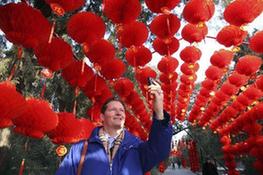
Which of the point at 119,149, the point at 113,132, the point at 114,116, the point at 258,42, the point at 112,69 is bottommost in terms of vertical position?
the point at 119,149

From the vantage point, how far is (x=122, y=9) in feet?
14.3

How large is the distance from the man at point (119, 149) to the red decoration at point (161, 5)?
2.18m

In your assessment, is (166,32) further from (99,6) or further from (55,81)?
(55,81)

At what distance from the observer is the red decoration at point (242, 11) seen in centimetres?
493

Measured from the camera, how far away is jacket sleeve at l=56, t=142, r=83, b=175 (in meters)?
2.58

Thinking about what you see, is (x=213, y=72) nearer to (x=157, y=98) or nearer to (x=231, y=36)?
(x=231, y=36)

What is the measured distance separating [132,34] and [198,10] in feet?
3.64

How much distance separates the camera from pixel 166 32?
5.32 meters

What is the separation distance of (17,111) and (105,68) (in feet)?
10.3

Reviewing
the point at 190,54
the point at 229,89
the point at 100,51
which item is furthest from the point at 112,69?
the point at 229,89

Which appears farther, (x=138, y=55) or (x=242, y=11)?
(x=138, y=55)

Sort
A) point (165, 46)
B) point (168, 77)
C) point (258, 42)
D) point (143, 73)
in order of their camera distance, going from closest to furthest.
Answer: point (258, 42) < point (165, 46) < point (143, 73) < point (168, 77)

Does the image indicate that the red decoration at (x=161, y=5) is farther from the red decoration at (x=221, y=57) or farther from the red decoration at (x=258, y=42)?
the red decoration at (x=221, y=57)

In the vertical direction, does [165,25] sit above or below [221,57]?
below
